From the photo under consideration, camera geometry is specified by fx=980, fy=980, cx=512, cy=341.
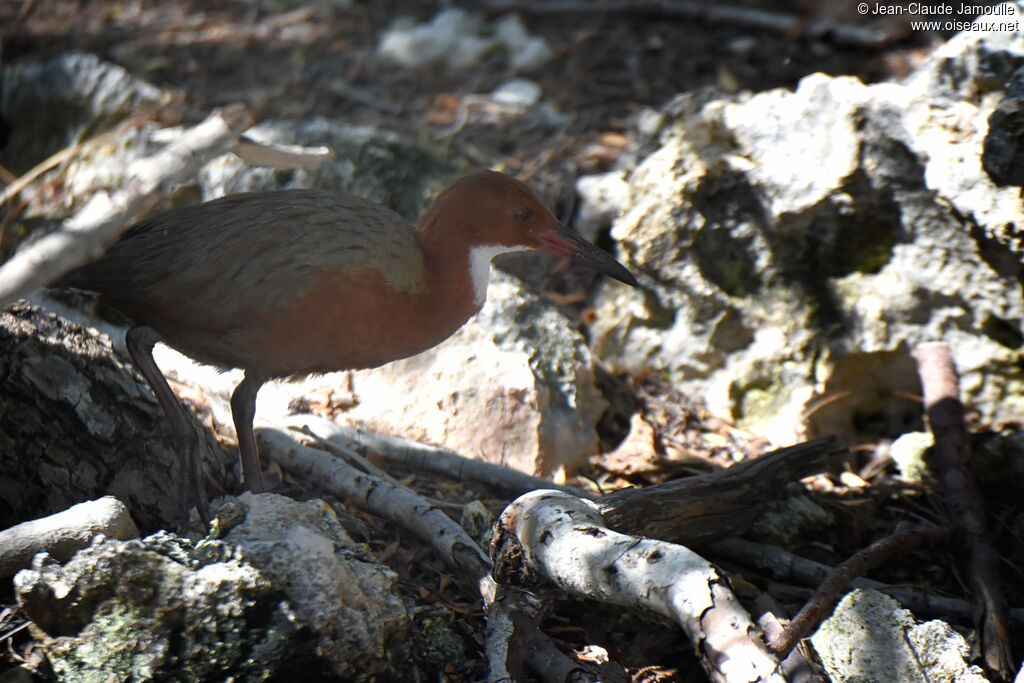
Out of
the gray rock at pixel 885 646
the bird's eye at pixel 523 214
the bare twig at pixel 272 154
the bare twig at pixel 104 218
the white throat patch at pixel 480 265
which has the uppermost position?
the bare twig at pixel 104 218

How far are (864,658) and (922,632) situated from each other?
26cm

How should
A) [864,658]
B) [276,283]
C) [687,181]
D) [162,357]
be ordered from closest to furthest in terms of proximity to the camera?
[864,658]
[276,283]
[162,357]
[687,181]

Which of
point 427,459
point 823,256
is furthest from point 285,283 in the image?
point 823,256

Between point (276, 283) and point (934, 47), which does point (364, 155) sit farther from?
point (934, 47)

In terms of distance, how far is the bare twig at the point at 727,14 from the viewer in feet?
21.3

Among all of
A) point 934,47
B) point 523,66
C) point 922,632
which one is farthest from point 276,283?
point 934,47

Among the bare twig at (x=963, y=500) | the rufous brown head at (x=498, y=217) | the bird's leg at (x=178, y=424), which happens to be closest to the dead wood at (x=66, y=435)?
the bird's leg at (x=178, y=424)

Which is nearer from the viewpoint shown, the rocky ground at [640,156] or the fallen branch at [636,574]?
the fallen branch at [636,574]

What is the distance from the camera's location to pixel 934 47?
616 centimetres

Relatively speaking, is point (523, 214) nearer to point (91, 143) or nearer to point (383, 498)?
point (383, 498)

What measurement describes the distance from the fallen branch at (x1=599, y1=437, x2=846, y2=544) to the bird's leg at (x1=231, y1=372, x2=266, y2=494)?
4.29ft

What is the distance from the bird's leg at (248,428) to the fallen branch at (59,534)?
76cm

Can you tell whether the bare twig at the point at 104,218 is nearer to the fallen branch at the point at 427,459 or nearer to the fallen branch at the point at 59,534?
the fallen branch at the point at 59,534

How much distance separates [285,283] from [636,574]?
1.73 metres
